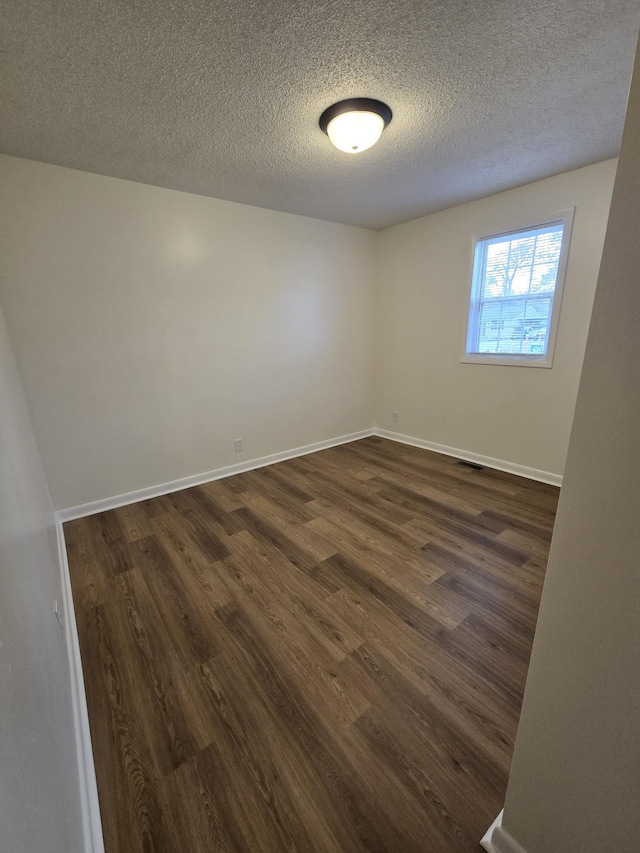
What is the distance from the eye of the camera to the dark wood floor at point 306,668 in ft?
3.33

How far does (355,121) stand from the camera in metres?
1.75

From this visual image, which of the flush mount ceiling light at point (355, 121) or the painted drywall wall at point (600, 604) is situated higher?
the flush mount ceiling light at point (355, 121)

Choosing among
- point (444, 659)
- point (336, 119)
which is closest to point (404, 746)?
point (444, 659)

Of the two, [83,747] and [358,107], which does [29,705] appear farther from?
[358,107]

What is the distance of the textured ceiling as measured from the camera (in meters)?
1.24

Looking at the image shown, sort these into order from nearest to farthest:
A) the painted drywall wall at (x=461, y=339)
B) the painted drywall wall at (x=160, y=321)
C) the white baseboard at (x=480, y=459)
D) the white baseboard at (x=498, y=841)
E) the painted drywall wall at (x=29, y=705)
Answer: the painted drywall wall at (x=29, y=705)
the white baseboard at (x=498, y=841)
the painted drywall wall at (x=160, y=321)
the painted drywall wall at (x=461, y=339)
the white baseboard at (x=480, y=459)

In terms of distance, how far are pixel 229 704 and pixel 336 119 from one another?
9.05 ft

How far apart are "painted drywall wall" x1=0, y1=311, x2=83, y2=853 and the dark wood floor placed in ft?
1.02

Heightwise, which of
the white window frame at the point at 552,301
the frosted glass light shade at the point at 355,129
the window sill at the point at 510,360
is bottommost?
the window sill at the point at 510,360

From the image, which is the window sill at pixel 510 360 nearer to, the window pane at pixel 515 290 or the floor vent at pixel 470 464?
the window pane at pixel 515 290

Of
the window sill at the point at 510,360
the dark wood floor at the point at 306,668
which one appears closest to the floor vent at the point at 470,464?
the dark wood floor at the point at 306,668

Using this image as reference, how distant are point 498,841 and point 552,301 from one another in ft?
10.8

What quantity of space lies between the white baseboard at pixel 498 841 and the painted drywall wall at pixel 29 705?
41.4 inches

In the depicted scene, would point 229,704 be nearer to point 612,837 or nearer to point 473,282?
point 612,837
